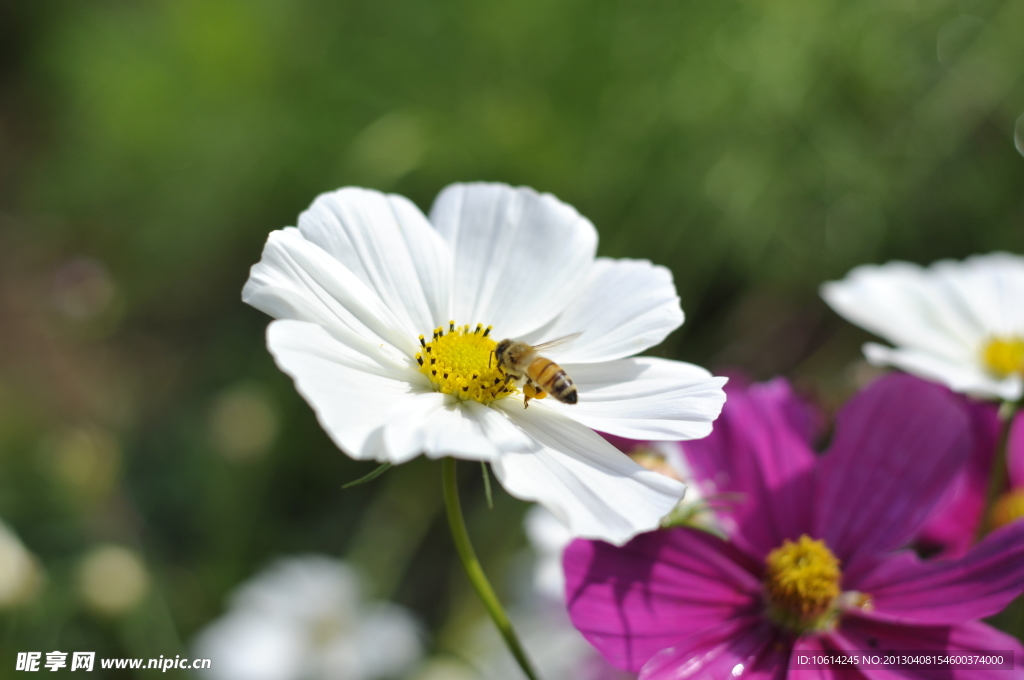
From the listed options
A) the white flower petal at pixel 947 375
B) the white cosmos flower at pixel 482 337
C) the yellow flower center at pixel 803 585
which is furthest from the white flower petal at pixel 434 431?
the white flower petal at pixel 947 375

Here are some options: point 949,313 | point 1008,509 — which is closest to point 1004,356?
point 949,313

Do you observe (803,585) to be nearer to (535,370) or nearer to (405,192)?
(535,370)

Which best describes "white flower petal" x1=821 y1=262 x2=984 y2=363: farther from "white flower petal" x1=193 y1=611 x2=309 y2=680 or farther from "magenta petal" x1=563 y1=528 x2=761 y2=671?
"white flower petal" x1=193 y1=611 x2=309 y2=680

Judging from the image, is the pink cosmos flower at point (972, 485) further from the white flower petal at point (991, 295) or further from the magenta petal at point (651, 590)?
the magenta petal at point (651, 590)

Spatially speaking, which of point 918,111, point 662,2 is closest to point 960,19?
point 918,111

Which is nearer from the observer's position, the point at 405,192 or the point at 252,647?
the point at 252,647

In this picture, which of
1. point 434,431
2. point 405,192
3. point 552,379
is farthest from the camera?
point 405,192

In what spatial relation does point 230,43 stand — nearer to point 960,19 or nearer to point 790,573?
point 960,19
